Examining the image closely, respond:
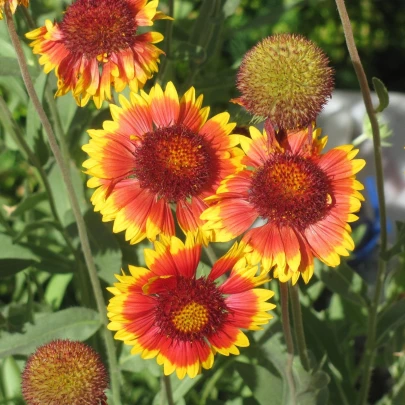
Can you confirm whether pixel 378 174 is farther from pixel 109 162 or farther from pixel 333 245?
pixel 109 162

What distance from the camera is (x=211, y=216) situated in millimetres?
841

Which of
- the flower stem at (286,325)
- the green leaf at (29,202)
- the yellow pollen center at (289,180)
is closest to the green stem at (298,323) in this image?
the flower stem at (286,325)

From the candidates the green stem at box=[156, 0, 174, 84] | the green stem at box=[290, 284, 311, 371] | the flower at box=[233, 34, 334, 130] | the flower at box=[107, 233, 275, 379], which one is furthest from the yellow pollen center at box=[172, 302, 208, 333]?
the green stem at box=[156, 0, 174, 84]

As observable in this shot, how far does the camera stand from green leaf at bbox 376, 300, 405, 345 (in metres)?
1.10

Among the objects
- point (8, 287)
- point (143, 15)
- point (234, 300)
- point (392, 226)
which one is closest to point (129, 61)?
point (143, 15)

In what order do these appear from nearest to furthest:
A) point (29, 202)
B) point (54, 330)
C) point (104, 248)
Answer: point (54, 330) < point (104, 248) < point (29, 202)

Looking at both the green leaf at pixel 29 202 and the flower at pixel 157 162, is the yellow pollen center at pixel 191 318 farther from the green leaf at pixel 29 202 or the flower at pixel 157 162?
the green leaf at pixel 29 202

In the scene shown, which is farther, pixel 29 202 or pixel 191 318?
pixel 29 202

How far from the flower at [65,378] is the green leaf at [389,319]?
1.55 ft

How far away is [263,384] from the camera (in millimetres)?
1118

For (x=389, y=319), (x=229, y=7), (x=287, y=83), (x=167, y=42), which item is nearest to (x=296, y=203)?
(x=287, y=83)

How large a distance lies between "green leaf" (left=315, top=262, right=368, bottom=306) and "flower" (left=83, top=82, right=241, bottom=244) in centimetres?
33

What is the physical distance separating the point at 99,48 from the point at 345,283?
21.4 inches

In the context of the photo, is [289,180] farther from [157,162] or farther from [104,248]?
[104,248]
